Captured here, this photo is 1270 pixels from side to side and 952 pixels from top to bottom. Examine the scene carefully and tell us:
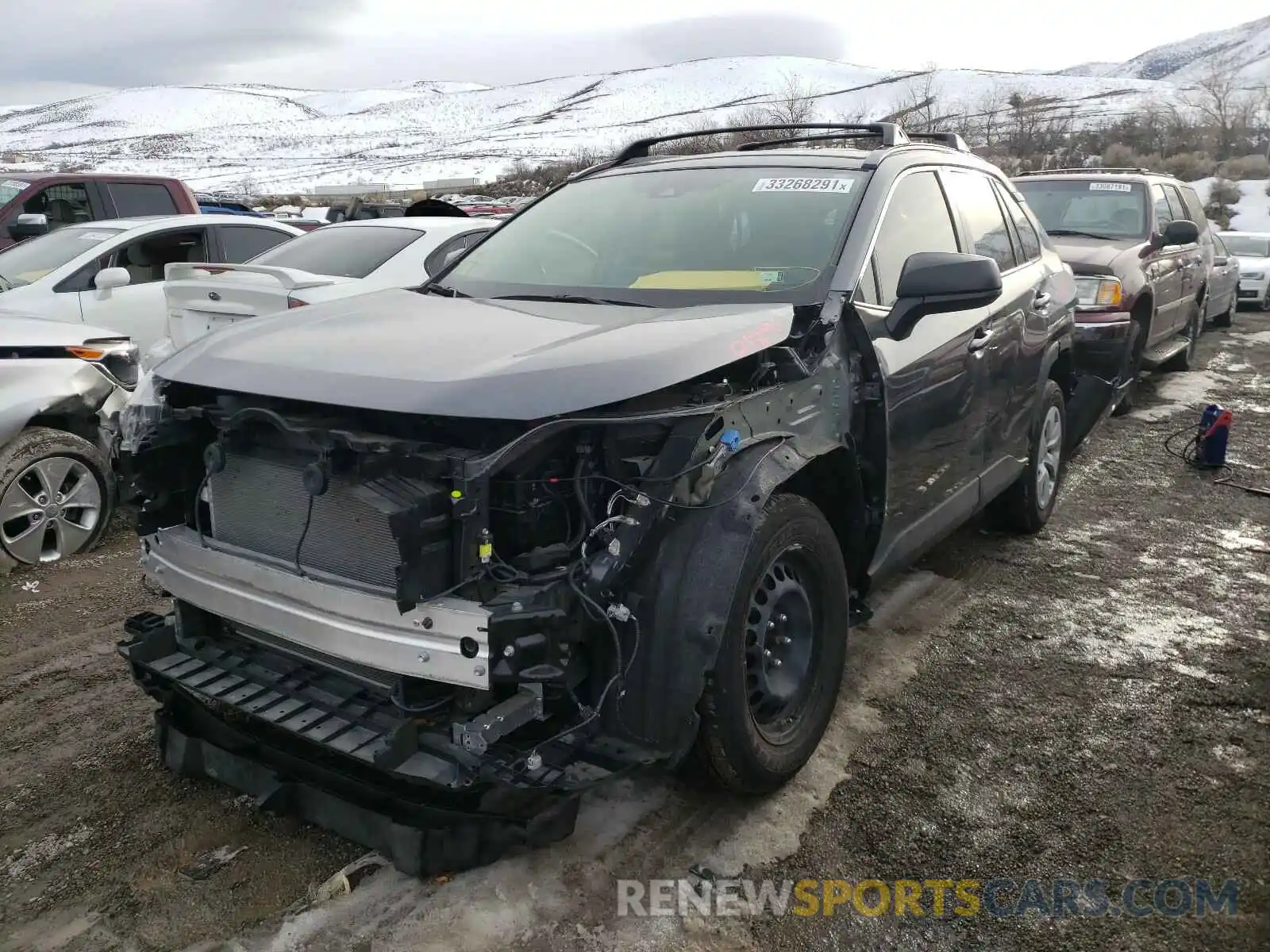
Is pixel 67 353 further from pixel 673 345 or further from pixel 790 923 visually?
pixel 790 923

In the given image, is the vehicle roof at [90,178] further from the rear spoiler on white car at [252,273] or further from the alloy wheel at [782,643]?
the alloy wheel at [782,643]

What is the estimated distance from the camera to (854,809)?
3.01m

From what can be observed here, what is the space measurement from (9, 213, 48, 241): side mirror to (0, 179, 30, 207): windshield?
1112 millimetres

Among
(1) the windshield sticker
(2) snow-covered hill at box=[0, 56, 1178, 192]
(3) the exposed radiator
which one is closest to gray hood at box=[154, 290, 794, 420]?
(3) the exposed radiator

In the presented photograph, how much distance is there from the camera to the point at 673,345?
2602mm

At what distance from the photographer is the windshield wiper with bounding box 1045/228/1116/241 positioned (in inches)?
349

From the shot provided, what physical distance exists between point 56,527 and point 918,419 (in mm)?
4433

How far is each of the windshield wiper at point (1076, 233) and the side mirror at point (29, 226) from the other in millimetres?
9227

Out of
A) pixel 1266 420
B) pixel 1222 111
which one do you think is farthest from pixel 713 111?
pixel 1266 420

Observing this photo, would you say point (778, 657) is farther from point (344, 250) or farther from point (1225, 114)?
point (1225, 114)

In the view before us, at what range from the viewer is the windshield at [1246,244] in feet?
56.0

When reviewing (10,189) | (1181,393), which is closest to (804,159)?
(1181,393)

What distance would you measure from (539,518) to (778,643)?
0.94 m

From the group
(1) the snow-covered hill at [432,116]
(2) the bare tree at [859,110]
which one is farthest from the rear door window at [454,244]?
(2) the bare tree at [859,110]
